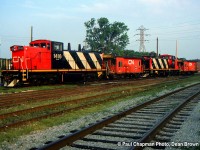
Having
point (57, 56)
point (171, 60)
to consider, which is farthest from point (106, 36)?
point (57, 56)

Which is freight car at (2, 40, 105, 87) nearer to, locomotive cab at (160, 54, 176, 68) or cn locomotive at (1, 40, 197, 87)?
cn locomotive at (1, 40, 197, 87)

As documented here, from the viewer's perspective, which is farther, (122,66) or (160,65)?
(160,65)

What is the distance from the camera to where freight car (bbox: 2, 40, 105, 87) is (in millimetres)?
18750

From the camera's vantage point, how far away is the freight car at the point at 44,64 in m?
18.8

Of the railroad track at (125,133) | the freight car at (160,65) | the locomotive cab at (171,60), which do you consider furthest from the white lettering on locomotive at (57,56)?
the locomotive cab at (171,60)

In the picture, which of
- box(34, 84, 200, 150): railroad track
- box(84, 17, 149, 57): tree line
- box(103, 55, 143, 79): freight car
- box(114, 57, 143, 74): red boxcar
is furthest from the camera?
box(84, 17, 149, 57): tree line

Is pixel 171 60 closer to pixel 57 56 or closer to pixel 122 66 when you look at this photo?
pixel 122 66

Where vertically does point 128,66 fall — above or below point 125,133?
above

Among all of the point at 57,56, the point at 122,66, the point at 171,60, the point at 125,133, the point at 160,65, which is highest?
the point at 171,60

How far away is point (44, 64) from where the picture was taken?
20.2 metres

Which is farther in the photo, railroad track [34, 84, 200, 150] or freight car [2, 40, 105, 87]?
freight car [2, 40, 105, 87]

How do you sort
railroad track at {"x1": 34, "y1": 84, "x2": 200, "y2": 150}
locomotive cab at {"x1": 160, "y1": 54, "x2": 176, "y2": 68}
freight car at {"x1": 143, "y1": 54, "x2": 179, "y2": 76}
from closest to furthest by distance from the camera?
1. railroad track at {"x1": 34, "y1": 84, "x2": 200, "y2": 150}
2. freight car at {"x1": 143, "y1": 54, "x2": 179, "y2": 76}
3. locomotive cab at {"x1": 160, "y1": 54, "x2": 176, "y2": 68}

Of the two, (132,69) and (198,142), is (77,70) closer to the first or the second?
(132,69)

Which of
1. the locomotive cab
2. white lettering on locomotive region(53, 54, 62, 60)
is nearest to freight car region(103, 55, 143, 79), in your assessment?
white lettering on locomotive region(53, 54, 62, 60)
